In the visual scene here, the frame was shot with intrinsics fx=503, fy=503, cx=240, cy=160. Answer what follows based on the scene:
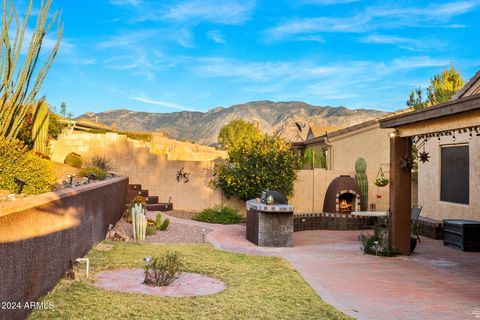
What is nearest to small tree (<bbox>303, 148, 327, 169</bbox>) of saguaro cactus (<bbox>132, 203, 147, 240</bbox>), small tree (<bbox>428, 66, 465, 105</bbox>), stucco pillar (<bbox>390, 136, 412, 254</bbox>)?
small tree (<bbox>428, 66, 465, 105</bbox>)

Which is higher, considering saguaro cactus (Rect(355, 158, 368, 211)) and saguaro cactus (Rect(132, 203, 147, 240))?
saguaro cactus (Rect(355, 158, 368, 211))

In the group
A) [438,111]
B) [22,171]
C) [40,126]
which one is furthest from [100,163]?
[438,111]

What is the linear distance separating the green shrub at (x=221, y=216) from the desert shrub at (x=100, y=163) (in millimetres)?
5223

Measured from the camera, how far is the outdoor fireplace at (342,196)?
64.0 ft

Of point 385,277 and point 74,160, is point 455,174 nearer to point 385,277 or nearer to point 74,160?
point 385,277

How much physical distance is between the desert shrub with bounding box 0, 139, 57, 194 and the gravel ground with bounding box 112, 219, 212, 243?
311 centimetres

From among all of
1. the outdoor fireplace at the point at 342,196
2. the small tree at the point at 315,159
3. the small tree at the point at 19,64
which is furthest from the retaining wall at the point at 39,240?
the small tree at the point at 315,159

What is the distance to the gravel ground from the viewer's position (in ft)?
45.4

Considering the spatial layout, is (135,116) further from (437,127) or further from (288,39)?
(437,127)

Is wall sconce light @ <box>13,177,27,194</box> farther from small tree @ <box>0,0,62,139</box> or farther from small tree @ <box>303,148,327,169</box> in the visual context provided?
small tree @ <box>303,148,327,169</box>

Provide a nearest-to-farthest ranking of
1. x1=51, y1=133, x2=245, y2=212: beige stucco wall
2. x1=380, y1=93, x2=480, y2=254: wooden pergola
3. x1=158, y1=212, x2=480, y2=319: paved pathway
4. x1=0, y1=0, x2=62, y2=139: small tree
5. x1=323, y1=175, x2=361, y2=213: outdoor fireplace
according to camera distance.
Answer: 1. x1=158, y1=212, x2=480, y2=319: paved pathway
2. x1=0, y1=0, x2=62, y2=139: small tree
3. x1=380, y1=93, x2=480, y2=254: wooden pergola
4. x1=323, y1=175, x2=361, y2=213: outdoor fireplace
5. x1=51, y1=133, x2=245, y2=212: beige stucco wall

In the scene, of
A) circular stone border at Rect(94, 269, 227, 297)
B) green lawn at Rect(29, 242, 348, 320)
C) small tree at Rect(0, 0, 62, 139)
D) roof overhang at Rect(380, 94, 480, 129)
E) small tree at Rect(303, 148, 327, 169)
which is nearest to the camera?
green lawn at Rect(29, 242, 348, 320)

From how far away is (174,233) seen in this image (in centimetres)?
1512

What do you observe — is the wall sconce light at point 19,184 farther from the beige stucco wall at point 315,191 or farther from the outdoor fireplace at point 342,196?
the beige stucco wall at point 315,191
